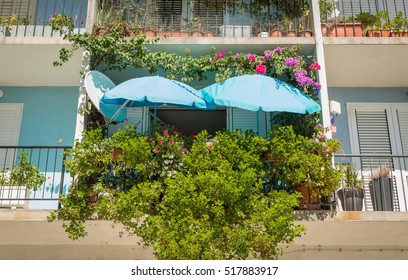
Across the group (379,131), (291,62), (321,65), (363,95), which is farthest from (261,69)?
(379,131)

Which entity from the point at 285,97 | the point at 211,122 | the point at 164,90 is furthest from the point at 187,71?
the point at 211,122

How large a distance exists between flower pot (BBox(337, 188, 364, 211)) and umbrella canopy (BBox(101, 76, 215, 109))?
117 inches

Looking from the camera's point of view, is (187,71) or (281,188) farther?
(187,71)

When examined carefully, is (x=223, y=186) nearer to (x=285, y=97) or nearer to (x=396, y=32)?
(x=285, y=97)

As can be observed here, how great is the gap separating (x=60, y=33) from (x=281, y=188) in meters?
5.39

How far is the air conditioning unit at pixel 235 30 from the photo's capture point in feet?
43.8

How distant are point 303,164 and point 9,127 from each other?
6.82 meters

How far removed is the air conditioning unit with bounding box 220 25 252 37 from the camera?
43.8ft

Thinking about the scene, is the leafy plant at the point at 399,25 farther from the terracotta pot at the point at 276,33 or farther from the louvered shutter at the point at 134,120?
the louvered shutter at the point at 134,120

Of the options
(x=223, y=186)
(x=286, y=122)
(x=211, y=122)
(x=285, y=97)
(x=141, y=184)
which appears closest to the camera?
(x=223, y=186)

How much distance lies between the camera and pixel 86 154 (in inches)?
395

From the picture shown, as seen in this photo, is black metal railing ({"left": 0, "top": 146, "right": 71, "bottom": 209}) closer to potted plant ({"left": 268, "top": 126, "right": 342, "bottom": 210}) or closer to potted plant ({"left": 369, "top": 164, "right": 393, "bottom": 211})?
potted plant ({"left": 268, "top": 126, "right": 342, "bottom": 210})

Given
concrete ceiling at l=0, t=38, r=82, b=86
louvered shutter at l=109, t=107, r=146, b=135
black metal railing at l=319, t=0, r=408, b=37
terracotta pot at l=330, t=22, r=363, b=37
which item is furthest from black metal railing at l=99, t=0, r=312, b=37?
louvered shutter at l=109, t=107, r=146, b=135

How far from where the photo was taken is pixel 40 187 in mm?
12352
